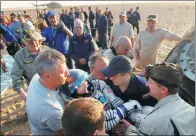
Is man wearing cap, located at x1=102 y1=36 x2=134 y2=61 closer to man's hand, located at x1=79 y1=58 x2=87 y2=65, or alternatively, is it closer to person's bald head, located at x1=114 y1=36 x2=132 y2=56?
person's bald head, located at x1=114 y1=36 x2=132 y2=56

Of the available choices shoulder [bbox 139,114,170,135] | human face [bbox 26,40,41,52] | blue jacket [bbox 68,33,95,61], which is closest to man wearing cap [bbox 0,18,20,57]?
blue jacket [bbox 68,33,95,61]

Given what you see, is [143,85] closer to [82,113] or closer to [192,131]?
[192,131]

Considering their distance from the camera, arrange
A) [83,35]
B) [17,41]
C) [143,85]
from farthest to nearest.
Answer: [17,41]
[83,35]
[143,85]

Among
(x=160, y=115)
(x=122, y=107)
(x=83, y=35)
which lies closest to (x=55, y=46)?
(x=83, y=35)

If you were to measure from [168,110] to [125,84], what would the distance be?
66cm

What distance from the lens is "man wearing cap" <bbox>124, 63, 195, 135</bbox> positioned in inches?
62.1

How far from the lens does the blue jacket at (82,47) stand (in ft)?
16.4

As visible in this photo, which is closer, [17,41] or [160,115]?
[160,115]

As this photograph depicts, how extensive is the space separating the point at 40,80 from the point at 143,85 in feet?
3.16

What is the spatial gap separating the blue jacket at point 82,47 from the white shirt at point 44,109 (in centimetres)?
287

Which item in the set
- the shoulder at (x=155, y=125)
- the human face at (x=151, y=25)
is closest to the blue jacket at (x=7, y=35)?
the human face at (x=151, y=25)

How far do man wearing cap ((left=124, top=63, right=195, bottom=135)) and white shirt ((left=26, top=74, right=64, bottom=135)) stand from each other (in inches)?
24.6

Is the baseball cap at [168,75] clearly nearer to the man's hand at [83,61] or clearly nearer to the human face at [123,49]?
the human face at [123,49]

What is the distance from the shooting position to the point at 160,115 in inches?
64.5
